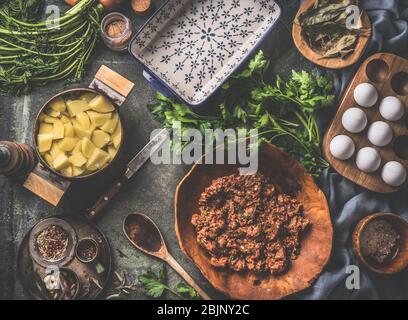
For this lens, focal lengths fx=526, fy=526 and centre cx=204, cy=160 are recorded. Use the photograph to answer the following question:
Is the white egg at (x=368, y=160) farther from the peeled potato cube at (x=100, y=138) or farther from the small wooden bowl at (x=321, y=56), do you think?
the peeled potato cube at (x=100, y=138)

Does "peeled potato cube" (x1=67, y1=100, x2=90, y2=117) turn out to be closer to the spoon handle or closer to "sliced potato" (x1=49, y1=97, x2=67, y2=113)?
"sliced potato" (x1=49, y1=97, x2=67, y2=113)

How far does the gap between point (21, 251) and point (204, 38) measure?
3.84ft

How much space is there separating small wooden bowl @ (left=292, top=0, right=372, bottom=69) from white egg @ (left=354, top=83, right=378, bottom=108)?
0.34 ft

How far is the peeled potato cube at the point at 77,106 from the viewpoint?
2100 millimetres

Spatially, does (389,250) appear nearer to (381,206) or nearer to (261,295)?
(381,206)

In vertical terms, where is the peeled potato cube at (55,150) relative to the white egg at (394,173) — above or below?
above

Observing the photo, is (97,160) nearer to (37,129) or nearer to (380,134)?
(37,129)

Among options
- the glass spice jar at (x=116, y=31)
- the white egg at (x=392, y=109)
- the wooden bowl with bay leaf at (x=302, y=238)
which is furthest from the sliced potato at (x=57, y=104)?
the white egg at (x=392, y=109)

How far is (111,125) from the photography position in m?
2.09

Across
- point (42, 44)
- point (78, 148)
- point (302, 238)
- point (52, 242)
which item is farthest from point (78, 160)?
point (302, 238)

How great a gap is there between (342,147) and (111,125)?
0.90 meters

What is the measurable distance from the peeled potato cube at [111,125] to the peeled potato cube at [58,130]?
0.16 metres

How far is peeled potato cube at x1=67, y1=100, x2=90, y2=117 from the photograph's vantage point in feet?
6.89
